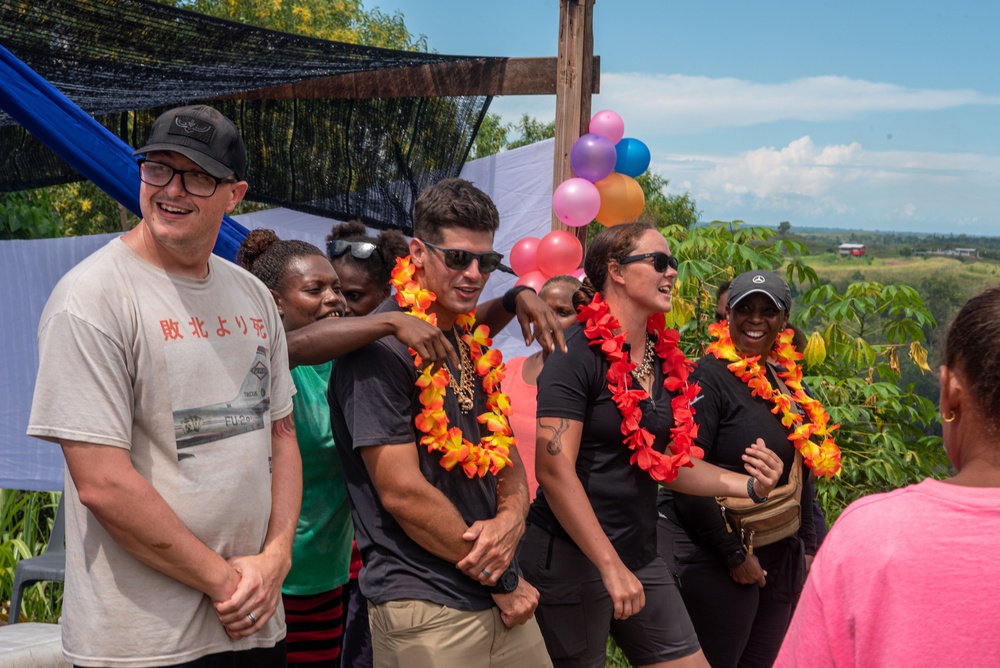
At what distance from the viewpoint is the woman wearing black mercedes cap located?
3.49 m

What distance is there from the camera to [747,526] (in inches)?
136

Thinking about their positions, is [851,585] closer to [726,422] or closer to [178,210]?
[178,210]

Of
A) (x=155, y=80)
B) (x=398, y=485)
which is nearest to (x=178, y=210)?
(x=398, y=485)

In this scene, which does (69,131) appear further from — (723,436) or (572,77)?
(572,77)

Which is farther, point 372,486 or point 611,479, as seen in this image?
point 611,479

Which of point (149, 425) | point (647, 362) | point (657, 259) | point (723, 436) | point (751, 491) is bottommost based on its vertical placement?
point (751, 491)

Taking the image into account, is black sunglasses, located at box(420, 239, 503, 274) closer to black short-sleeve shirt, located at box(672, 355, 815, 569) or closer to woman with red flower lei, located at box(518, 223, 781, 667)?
woman with red flower lei, located at box(518, 223, 781, 667)

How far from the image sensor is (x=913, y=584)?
53.6 inches

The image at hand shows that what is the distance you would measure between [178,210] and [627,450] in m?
1.62

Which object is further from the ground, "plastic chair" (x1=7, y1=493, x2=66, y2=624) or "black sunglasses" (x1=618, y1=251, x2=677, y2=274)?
"black sunglasses" (x1=618, y1=251, x2=677, y2=274)

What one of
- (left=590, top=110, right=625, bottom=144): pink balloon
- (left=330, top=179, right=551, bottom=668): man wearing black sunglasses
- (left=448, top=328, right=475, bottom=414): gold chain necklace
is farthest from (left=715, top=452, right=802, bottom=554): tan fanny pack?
(left=590, top=110, right=625, bottom=144): pink balloon

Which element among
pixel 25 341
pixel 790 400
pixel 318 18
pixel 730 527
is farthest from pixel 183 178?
pixel 318 18

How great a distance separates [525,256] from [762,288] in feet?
8.25

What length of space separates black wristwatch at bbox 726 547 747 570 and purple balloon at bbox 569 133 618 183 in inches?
127
